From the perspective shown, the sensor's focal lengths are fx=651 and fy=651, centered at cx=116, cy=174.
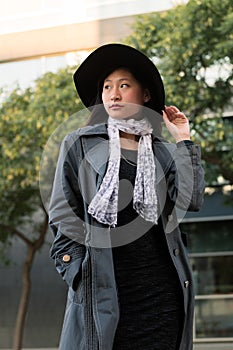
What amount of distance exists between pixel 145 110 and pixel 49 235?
11496 mm

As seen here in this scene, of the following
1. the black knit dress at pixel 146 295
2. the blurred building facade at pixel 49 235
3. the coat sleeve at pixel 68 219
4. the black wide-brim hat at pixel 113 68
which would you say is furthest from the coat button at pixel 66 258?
the blurred building facade at pixel 49 235

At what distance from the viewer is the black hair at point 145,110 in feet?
7.89

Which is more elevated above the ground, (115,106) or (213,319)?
(115,106)

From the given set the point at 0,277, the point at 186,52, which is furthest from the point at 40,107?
the point at 0,277

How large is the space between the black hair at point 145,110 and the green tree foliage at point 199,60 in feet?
21.5

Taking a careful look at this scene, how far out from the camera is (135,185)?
2244 millimetres

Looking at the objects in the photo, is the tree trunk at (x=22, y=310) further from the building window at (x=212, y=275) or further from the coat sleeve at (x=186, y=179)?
the coat sleeve at (x=186, y=179)

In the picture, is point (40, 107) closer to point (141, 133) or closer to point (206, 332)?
point (206, 332)

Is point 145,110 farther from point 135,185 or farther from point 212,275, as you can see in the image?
point 212,275

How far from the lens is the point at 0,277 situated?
46.9 ft

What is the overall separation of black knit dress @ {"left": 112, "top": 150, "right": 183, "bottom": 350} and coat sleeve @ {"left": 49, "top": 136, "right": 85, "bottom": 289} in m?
0.13

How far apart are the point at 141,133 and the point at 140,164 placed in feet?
0.48

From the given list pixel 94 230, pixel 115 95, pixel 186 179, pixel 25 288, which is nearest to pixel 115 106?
pixel 115 95

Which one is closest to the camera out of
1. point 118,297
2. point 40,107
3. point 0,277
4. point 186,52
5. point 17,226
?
point 118,297
